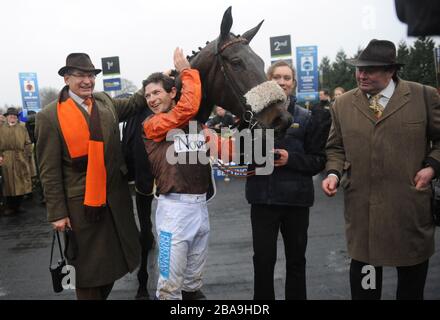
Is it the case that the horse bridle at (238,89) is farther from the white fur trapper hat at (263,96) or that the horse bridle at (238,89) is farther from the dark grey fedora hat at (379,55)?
the dark grey fedora hat at (379,55)

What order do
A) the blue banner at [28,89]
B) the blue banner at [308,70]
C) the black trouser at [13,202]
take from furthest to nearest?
the blue banner at [308,70], the blue banner at [28,89], the black trouser at [13,202]

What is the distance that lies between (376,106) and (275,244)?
47.9 inches

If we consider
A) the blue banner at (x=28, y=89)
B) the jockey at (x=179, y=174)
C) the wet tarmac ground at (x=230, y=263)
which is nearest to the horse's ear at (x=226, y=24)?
the jockey at (x=179, y=174)

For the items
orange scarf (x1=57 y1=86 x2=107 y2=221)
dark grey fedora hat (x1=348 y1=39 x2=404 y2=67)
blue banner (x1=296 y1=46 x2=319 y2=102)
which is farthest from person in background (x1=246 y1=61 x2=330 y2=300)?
blue banner (x1=296 y1=46 x2=319 y2=102)

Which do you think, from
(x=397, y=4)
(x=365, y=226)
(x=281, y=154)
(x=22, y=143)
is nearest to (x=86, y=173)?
(x=281, y=154)

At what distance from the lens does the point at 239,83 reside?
8.99 ft

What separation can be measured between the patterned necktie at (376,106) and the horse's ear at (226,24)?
1107mm

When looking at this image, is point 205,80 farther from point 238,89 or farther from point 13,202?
point 13,202

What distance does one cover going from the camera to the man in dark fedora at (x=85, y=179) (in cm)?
272

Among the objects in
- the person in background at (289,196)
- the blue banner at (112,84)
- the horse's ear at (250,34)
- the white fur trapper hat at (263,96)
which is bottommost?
the person in background at (289,196)

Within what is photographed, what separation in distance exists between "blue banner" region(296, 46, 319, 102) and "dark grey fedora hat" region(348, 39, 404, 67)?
15.1m

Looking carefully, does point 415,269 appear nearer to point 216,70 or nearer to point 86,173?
point 216,70

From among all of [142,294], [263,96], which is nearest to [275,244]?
[263,96]

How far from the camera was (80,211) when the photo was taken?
279cm
